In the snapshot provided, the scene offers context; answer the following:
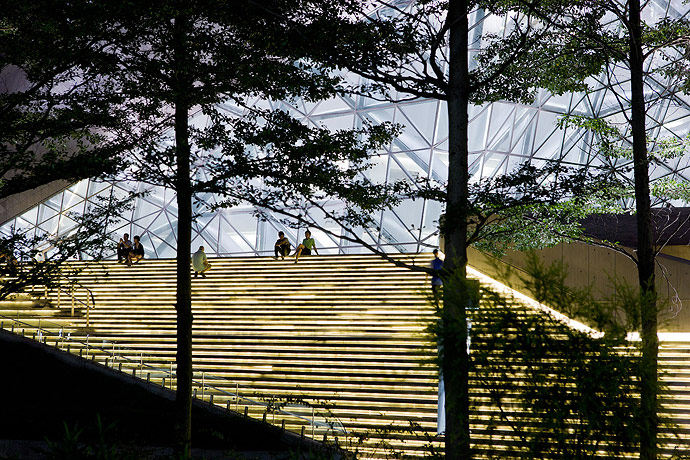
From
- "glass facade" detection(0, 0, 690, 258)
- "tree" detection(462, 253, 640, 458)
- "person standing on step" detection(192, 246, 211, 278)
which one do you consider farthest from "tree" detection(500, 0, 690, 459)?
"person standing on step" detection(192, 246, 211, 278)

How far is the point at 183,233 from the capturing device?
1051cm

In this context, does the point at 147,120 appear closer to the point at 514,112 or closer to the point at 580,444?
the point at 580,444

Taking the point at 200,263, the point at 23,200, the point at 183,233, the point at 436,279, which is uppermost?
the point at 23,200

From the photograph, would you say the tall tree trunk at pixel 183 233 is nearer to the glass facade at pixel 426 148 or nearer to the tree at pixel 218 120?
the tree at pixel 218 120

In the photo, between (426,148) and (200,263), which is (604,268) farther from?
(200,263)

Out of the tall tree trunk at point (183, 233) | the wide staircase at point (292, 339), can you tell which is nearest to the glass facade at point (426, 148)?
the wide staircase at point (292, 339)

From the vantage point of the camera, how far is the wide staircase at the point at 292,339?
12.0 m

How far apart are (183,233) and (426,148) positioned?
17.4 m

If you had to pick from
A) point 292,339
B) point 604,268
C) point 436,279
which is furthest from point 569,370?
point 604,268

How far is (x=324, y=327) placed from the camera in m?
16.0

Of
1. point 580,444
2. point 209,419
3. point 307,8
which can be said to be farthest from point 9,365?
point 580,444

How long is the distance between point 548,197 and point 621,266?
12514mm

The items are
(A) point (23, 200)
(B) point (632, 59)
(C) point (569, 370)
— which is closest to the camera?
(C) point (569, 370)

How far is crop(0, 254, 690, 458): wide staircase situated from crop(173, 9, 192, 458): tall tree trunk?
53.1 inches
